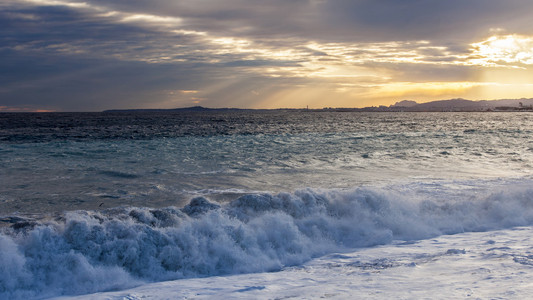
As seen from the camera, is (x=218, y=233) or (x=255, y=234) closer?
(x=218, y=233)

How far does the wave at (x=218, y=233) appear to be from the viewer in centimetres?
630

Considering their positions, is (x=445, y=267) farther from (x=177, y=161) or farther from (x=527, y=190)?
(x=177, y=161)

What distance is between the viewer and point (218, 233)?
764 centimetres

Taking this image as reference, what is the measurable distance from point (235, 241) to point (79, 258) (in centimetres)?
276

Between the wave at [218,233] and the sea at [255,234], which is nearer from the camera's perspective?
the sea at [255,234]

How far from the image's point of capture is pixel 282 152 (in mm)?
22000

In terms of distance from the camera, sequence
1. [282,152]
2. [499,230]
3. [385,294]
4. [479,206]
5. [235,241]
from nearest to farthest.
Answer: [385,294] → [235,241] → [499,230] → [479,206] → [282,152]

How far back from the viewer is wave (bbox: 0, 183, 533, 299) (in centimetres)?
630

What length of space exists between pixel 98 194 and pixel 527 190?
1247 cm

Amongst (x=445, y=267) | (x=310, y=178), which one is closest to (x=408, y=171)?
(x=310, y=178)

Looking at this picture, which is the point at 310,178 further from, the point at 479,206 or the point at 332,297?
the point at 332,297

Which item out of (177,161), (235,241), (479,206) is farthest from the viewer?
(177,161)

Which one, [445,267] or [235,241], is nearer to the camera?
[445,267]

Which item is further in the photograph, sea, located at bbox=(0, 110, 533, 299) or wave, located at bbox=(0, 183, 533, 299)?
wave, located at bbox=(0, 183, 533, 299)
